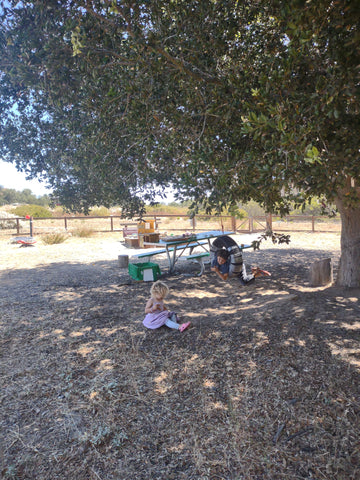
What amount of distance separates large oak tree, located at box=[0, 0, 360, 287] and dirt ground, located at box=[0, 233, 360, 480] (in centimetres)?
172

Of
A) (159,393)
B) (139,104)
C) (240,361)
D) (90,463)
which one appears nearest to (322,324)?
(240,361)

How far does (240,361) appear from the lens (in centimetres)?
340

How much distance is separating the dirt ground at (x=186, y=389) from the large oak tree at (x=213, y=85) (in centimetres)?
172

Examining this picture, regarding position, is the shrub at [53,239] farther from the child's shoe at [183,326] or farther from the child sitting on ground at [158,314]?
the child's shoe at [183,326]

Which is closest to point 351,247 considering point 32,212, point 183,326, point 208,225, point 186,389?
point 183,326

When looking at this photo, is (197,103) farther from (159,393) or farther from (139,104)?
(159,393)

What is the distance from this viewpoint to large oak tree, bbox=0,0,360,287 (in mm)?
2867

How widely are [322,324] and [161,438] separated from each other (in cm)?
270

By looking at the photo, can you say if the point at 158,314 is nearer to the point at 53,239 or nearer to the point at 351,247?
the point at 351,247

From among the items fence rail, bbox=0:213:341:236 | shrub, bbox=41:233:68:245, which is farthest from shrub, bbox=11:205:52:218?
shrub, bbox=41:233:68:245

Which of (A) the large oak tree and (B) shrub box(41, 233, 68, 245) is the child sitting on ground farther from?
(B) shrub box(41, 233, 68, 245)

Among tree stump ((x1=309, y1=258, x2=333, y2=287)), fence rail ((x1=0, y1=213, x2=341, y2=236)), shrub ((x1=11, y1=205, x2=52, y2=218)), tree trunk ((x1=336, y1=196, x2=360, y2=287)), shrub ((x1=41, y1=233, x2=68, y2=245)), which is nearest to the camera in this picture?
tree trunk ((x1=336, y1=196, x2=360, y2=287))

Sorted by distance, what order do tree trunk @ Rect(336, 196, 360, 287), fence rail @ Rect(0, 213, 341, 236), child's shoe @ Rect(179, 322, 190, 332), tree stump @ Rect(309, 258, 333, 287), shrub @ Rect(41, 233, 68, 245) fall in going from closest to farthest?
child's shoe @ Rect(179, 322, 190, 332) → tree trunk @ Rect(336, 196, 360, 287) → tree stump @ Rect(309, 258, 333, 287) → shrub @ Rect(41, 233, 68, 245) → fence rail @ Rect(0, 213, 341, 236)

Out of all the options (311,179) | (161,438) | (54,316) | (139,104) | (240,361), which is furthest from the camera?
(54,316)
